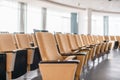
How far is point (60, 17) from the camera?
57.9 ft

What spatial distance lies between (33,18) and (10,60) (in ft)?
36.4

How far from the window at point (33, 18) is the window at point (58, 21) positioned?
3.36 feet

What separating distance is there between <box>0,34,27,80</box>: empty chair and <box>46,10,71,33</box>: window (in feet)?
36.7

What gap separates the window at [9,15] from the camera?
11.1m

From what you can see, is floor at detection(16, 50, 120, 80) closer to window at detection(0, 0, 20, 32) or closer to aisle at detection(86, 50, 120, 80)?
aisle at detection(86, 50, 120, 80)

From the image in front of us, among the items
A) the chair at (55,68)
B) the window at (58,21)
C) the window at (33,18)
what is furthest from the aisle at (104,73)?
the window at (58,21)

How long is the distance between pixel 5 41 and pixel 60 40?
39.9 inches

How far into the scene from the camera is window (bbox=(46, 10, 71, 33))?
51.4 feet

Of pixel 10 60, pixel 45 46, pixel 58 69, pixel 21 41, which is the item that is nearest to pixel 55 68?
pixel 58 69

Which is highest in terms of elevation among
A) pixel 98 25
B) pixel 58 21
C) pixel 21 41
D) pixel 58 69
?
pixel 58 21

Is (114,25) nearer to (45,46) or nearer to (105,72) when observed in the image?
(105,72)

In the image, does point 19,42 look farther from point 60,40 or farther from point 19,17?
point 19,17

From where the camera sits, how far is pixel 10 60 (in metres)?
3.04

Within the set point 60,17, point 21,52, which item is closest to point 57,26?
point 60,17
